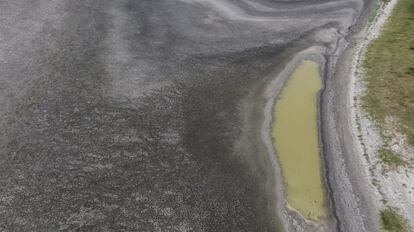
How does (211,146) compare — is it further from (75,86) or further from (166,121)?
(75,86)

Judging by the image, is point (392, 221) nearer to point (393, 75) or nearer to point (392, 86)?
point (392, 86)

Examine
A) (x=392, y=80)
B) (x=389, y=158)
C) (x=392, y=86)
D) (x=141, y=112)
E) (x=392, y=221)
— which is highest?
(x=392, y=80)

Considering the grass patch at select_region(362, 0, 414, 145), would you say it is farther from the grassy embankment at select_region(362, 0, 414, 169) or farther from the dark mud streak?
the dark mud streak

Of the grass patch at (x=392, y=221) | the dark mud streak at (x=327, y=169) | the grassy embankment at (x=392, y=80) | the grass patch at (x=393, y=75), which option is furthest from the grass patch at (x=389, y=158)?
the grass patch at (x=392, y=221)

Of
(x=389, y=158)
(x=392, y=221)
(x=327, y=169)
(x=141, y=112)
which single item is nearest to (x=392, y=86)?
(x=389, y=158)

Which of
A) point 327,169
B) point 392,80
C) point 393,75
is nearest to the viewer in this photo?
point 327,169

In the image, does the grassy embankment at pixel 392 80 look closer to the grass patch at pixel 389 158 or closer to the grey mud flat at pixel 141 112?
the grass patch at pixel 389 158

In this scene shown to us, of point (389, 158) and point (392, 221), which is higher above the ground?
point (389, 158)
